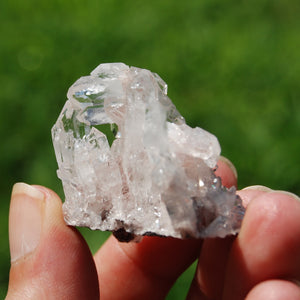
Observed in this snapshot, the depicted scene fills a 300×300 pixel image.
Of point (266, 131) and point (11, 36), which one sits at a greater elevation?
point (11, 36)

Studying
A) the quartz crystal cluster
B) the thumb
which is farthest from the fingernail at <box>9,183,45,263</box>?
the quartz crystal cluster

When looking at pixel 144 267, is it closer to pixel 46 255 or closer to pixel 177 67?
pixel 46 255

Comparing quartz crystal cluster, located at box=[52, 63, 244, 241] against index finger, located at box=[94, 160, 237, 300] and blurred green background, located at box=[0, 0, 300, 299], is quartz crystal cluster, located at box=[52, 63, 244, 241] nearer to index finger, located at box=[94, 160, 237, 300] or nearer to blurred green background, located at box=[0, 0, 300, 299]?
index finger, located at box=[94, 160, 237, 300]

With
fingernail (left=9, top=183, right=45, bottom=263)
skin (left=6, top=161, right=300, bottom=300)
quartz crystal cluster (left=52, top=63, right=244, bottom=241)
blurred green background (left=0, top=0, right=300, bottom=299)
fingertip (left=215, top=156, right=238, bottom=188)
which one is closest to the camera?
quartz crystal cluster (left=52, top=63, right=244, bottom=241)

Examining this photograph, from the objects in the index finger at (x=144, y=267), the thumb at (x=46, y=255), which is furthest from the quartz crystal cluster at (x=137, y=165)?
the index finger at (x=144, y=267)

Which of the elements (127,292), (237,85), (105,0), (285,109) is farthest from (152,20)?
(127,292)

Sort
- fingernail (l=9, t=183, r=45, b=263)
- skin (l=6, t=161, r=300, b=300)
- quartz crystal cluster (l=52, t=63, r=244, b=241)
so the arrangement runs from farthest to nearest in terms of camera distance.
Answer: fingernail (l=9, t=183, r=45, b=263), skin (l=6, t=161, r=300, b=300), quartz crystal cluster (l=52, t=63, r=244, b=241)

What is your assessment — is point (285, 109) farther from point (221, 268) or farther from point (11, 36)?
point (11, 36)

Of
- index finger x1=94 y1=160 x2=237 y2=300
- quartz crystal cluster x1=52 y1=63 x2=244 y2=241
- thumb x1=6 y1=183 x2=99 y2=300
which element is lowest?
index finger x1=94 y1=160 x2=237 y2=300
